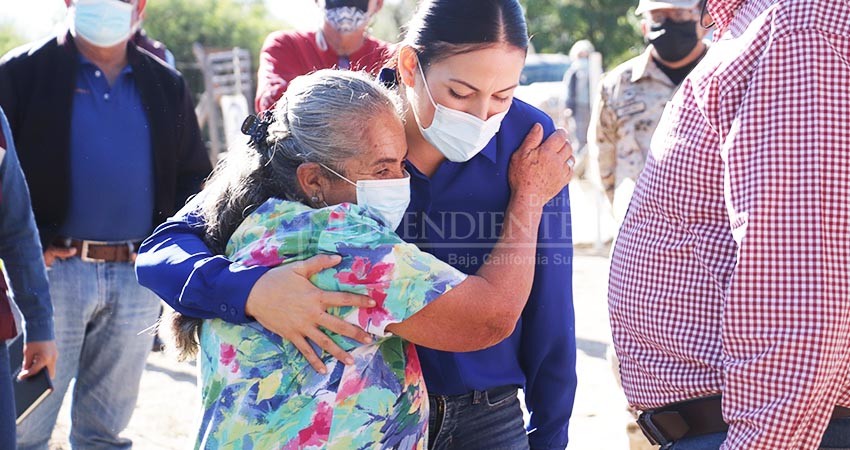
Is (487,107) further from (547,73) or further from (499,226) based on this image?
(547,73)

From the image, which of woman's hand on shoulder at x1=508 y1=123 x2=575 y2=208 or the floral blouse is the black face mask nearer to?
woman's hand on shoulder at x1=508 y1=123 x2=575 y2=208

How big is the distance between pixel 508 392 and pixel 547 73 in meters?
17.9

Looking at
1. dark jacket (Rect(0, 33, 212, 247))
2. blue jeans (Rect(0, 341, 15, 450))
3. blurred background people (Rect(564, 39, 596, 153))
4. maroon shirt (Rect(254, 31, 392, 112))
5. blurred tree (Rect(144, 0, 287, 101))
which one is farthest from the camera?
blurred tree (Rect(144, 0, 287, 101))

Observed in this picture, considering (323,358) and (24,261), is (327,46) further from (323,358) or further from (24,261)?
(323,358)

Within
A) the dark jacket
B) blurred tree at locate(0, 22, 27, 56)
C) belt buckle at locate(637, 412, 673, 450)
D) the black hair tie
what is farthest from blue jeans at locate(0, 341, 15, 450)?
blurred tree at locate(0, 22, 27, 56)

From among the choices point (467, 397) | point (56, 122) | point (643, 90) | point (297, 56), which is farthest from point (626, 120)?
point (467, 397)

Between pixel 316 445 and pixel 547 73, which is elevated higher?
pixel 316 445

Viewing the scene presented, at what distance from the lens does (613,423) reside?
5.29 meters

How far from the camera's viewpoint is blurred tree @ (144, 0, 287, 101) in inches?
918

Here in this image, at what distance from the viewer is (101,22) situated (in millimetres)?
3920

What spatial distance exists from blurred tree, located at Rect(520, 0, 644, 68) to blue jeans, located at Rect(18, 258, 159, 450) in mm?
28184

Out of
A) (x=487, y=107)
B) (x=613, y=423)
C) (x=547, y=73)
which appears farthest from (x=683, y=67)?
(x=547, y=73)

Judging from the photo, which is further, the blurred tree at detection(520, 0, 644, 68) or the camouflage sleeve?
the blurred tree at detection(520, 0, 644, 68)

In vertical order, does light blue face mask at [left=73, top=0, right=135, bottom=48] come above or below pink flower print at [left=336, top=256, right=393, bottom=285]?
above
